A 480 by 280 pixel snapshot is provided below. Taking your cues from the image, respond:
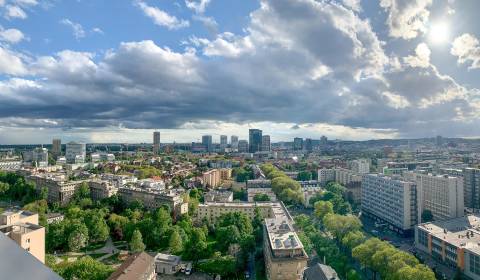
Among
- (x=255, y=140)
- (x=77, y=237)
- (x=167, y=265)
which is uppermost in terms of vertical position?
(x=255, y=140)

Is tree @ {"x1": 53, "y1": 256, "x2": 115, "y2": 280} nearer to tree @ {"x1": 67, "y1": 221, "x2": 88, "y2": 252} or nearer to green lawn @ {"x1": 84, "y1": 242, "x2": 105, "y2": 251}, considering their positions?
tree @ {"x1": 67, "y1": 221, "x2": 88, "y2": 252}

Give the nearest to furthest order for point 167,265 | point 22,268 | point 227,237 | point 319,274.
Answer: point 22,268 < point 319,274 < point 167,265 < point 227,237

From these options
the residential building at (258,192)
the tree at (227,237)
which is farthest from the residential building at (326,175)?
the tree at (227,237)

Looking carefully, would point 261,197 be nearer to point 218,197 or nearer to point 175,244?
point 218,197

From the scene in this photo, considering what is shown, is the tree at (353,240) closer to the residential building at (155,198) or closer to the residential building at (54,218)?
the residential building at (155,198)

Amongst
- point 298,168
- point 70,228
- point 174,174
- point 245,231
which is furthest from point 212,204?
point 298,168

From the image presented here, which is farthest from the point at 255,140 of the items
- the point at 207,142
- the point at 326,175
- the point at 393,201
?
the point at 393,201
